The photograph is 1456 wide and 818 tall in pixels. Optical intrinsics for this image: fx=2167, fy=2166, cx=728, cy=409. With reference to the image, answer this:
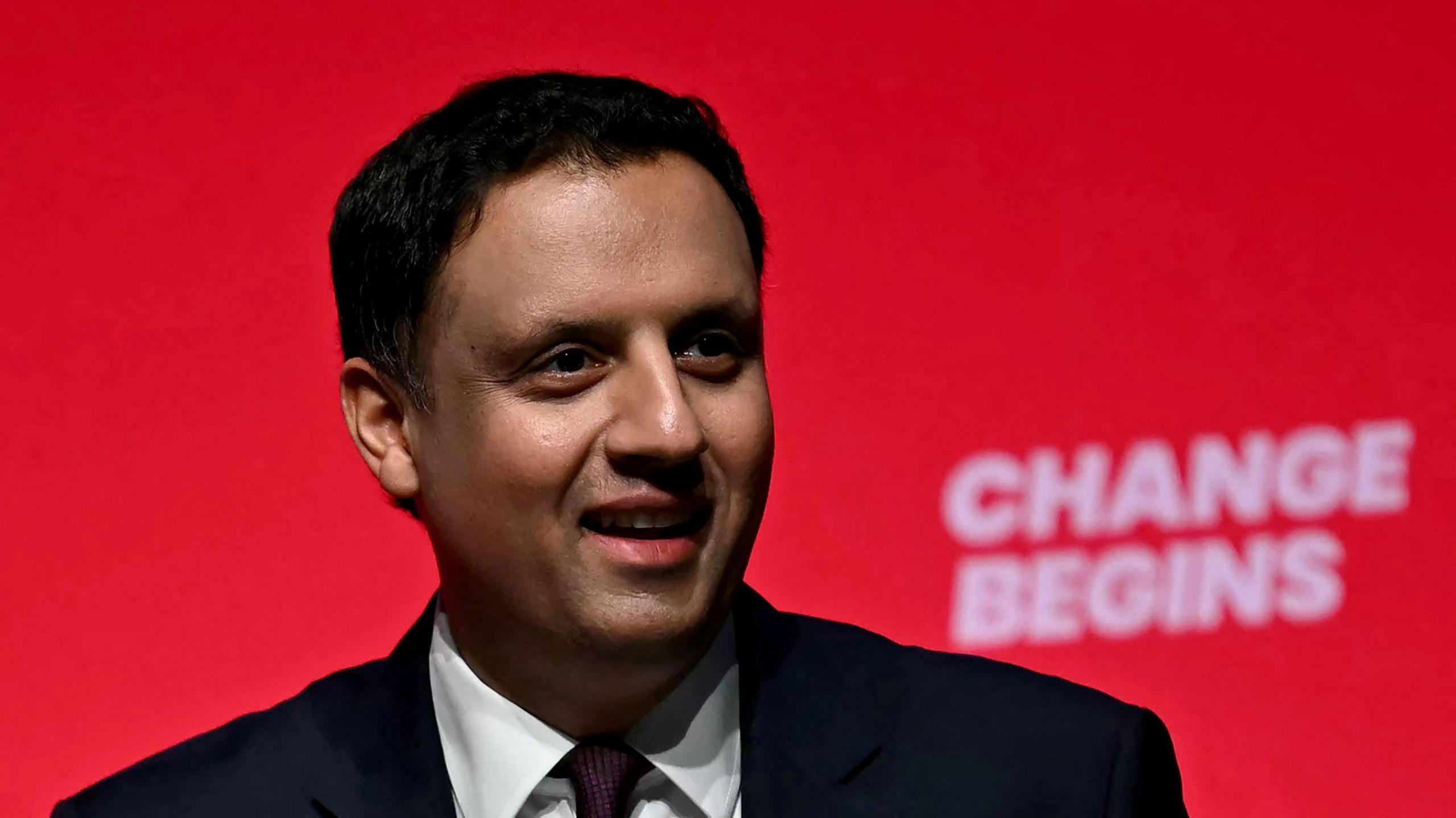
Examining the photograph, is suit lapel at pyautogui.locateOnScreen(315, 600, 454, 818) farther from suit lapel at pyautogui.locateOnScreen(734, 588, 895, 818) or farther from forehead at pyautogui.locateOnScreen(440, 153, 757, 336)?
forehead at pyautogui.locateOnScreen(440, 153, 757, 336)

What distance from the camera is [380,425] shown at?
5.67 ft

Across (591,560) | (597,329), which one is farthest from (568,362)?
(591,560)

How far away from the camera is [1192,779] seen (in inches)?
90.3

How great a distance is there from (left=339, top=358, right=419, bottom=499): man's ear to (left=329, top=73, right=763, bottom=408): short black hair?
0.06ft

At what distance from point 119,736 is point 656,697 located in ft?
2.95

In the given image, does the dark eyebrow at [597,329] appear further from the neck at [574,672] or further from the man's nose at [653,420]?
the neck at [574,672]

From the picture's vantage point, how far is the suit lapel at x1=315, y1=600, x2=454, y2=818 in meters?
1.74

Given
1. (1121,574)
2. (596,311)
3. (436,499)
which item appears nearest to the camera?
(596,311)

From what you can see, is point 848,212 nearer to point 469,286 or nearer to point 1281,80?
point 1281,80

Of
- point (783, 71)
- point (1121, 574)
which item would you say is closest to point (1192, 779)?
point (1121, 574)

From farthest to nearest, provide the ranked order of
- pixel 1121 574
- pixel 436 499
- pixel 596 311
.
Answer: pixel 1121 574
pixel 436 499
pixel 596 311

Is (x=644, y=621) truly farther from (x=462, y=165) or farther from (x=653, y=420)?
(x=462, y=165)

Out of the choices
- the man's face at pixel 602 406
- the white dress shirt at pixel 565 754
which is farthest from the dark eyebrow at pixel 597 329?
the white dress shirt at pixel 565 754

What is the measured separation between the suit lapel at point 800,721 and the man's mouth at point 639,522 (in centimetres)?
26
